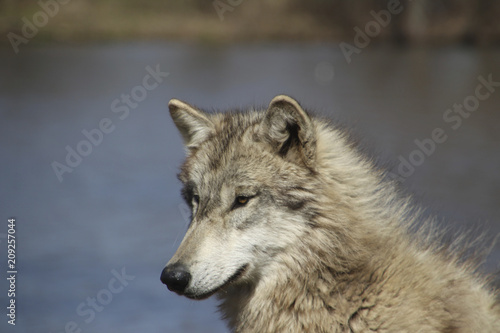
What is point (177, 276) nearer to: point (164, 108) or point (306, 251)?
point (306, 251)

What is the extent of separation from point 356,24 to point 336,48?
206cm

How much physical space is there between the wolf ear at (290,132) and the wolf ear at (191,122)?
1.91 feet

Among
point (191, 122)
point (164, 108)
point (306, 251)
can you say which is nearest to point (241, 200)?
point (306, 251)

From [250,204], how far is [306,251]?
1.52 ft

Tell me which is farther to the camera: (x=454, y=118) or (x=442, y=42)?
(x=442, y=42)

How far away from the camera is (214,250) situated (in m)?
4.39

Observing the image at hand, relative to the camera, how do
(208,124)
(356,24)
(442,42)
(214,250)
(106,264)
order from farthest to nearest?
(356,24)
(442,42)
(106,264)
(208,124)
(214,250)

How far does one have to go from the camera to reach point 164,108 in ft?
62.7

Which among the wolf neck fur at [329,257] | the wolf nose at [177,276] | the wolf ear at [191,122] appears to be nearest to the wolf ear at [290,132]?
the wolf neck fur at [329,257]

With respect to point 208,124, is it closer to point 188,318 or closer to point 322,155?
point 322,155

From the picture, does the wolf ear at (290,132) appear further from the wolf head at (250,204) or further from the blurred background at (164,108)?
the blurred background at (164,108)

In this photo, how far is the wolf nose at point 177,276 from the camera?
426 centimetres

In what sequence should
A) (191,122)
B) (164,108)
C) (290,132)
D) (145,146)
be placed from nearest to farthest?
(290,132) < (191,122) < (145,146) < (164,108)

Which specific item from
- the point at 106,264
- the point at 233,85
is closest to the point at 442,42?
the point at 233,85
